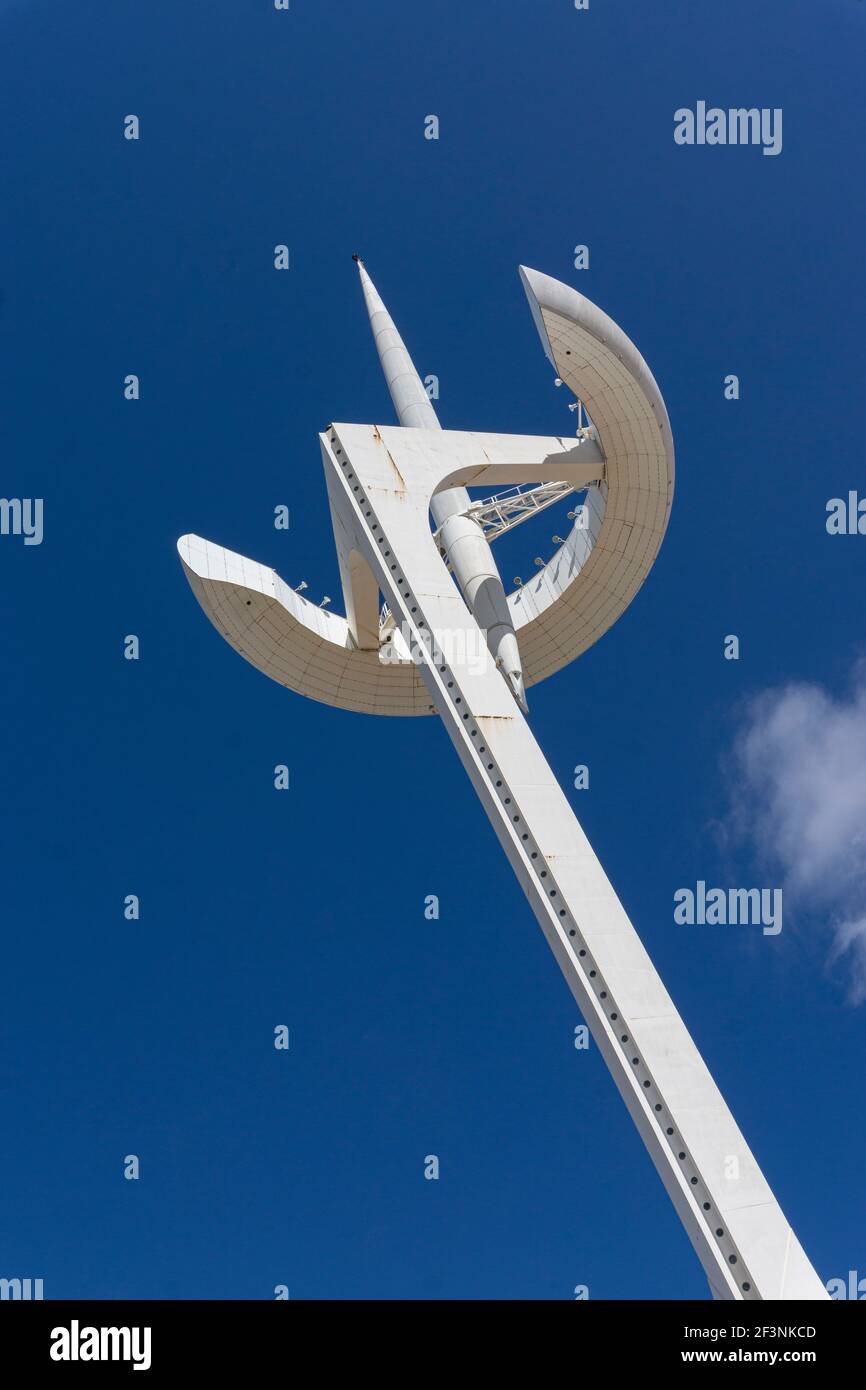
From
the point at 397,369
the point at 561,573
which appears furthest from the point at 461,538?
the point at 397,369

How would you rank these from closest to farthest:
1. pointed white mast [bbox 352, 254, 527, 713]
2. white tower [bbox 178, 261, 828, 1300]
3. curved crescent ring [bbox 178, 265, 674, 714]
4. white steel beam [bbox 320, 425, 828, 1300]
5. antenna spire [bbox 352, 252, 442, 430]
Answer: white steel beam [bbox 320, 425, 828, 1300] < white tower [bbox 178, 261, 828, 1300] < curved crescent ring [bbox 178, 265, 674, 714] < pointed white mast [bbox 352, 254, 527, 713] < antenna spire [bbox 352, 252, 442, 430]

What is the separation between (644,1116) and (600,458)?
45.1 ft

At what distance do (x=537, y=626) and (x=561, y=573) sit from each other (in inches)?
56.3

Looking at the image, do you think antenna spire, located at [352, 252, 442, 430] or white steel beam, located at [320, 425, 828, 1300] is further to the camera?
antenna spire, located at [352, 252, 442, 430]

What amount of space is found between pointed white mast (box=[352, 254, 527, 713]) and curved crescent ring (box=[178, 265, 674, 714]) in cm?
290

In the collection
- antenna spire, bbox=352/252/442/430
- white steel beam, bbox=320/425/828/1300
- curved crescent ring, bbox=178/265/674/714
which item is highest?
antenna spire, bbox=352/252/442/430

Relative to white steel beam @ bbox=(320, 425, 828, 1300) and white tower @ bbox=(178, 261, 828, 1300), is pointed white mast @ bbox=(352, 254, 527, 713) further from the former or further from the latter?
white steel beam @ bbox=(320, 425, 828, 1300)

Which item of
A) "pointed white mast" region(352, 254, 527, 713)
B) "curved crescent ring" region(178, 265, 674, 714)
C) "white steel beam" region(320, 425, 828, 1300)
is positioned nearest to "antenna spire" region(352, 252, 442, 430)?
"pointed white mast" region(352, 254, 527, 713)

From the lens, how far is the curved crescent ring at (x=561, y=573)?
2088 centimetres

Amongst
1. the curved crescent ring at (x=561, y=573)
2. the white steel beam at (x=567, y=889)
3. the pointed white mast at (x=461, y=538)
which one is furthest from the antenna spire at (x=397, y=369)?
the curved crescent ring at (x=561, y=573)

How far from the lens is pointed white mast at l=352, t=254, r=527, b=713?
22.5 metres
